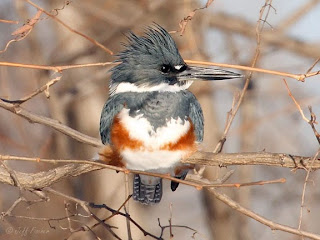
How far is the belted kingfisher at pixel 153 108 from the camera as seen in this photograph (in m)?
2.38

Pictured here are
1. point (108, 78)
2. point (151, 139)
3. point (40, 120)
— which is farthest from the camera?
point (108, 78)

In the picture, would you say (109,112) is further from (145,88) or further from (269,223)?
(269,223)

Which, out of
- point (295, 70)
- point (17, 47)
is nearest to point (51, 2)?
point (17, 47)

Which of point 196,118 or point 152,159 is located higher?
point 196,118

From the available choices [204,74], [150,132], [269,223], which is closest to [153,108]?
[150,132]

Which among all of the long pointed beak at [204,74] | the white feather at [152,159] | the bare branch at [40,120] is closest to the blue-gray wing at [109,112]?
the white feather at [152,159]

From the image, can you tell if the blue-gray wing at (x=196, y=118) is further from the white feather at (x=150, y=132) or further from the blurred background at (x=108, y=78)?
the blurred background at (x=108, y=78)

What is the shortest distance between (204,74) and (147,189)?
0.62 metres

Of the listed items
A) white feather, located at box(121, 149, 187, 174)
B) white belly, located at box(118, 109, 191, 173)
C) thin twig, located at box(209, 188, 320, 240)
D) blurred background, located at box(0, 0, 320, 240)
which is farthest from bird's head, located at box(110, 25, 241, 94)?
blurred background, located at box(0, 0, 320, 240)

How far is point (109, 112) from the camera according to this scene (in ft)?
8.19

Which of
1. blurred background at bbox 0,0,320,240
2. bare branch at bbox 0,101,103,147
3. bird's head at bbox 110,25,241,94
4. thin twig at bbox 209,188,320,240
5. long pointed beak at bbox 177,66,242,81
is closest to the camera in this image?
thin twig at bbox 209,188,320,240

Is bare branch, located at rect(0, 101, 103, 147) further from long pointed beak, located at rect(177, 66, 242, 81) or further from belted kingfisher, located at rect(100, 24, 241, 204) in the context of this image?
long pointed beak, located at rect(177, 66, 242, 81)

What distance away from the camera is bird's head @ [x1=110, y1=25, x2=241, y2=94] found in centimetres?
250

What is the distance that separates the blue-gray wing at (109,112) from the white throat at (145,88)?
0.18 ft
